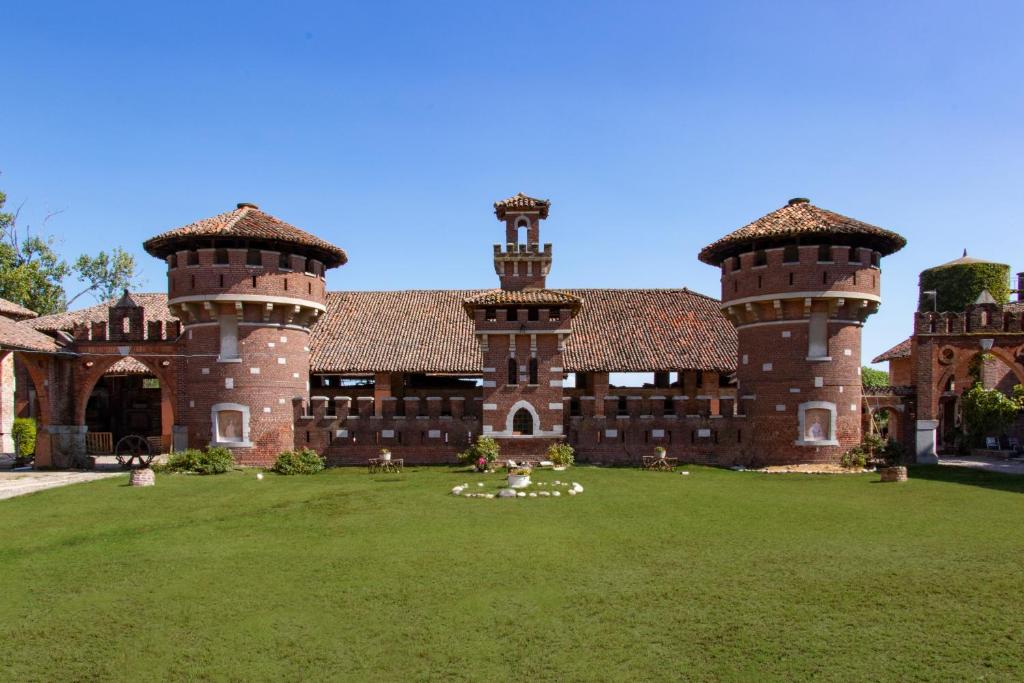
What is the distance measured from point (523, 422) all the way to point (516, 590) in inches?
707

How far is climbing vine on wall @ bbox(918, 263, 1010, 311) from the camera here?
38312 mm

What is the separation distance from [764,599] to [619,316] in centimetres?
2768

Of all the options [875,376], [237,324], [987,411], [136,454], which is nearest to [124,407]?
[136,454]

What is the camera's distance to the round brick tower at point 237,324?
28.0 m

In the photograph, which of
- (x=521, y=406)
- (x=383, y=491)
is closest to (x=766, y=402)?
(x=521, y=406)

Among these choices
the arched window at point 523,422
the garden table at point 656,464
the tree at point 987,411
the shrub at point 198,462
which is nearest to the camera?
the shrub at point 198,462

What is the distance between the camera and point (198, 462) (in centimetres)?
2641

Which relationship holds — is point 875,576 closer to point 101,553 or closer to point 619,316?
point 101,553

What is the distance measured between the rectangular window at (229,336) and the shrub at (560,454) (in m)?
13.4

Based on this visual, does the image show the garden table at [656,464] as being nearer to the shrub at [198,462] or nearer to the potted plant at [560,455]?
the potted plant at [560,455]

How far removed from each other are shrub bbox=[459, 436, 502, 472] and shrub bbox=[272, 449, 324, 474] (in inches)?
232

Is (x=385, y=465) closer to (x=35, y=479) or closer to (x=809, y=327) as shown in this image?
(x=35, y=479)

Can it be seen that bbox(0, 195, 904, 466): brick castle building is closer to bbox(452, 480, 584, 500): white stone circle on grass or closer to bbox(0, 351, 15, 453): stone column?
bbox(452, 480, 584, 500): white stone circle on grass

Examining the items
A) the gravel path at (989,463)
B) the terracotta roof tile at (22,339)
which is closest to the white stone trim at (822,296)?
the gravel path at (989,463)
